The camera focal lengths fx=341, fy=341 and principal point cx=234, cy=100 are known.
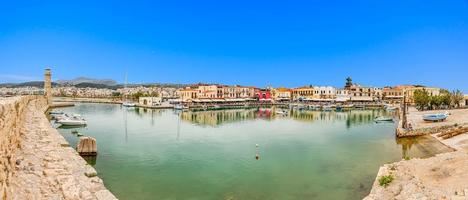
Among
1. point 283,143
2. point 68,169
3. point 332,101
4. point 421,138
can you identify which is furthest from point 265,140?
point 332,101

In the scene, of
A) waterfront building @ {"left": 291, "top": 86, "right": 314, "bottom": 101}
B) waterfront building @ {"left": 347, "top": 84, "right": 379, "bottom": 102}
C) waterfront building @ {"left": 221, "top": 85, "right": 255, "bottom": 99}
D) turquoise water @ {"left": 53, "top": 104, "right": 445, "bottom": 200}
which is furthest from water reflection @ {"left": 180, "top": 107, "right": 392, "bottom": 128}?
waterfront building @ {"left": 291, "top": 86, "right": 314, "bottom": 101}

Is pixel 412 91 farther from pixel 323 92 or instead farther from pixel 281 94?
pixel 281 94

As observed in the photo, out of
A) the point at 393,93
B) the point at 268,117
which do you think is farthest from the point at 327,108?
the point at 393,93

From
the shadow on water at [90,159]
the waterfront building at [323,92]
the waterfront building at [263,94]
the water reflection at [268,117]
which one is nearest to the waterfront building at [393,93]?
the waterfront building at [323,92]

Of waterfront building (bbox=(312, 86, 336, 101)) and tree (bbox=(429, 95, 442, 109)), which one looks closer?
tree (bbox=(429, 95, 442, 109))

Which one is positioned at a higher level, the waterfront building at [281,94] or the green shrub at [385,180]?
the waterfront building at [281,94]

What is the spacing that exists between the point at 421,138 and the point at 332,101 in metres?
64.7

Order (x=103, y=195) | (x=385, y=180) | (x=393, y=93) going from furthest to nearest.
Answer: (x=393, y=93) < (x=385, y=180) < (x=103, y=195)

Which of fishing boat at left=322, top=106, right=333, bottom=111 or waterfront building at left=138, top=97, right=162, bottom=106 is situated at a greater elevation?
waterfront building at left=138, top=97, right=162, bottom=106

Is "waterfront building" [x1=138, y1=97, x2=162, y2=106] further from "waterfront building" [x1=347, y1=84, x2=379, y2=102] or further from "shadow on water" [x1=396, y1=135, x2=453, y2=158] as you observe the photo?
"shadow on water" [x1=396, y1=135, x2=453, y2=158]

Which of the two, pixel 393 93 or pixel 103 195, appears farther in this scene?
pixel 393 93

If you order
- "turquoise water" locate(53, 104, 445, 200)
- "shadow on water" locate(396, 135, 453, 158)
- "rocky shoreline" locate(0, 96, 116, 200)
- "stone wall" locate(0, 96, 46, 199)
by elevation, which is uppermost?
"stone wall" locate(0, 96, 46, 199)

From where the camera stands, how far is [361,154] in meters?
22.6

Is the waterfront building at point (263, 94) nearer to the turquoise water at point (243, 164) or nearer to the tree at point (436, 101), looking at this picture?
the tree at point (436, 101)
